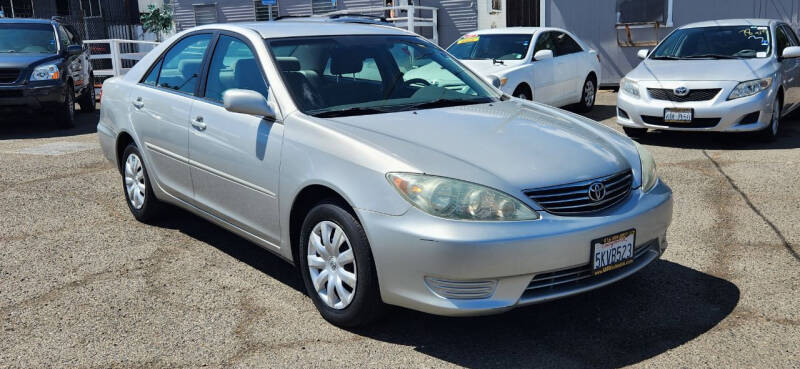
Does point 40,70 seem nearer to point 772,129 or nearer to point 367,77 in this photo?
point 367,77

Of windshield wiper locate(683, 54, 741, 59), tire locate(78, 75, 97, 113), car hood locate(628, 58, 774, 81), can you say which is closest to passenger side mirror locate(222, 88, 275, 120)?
car hood locate(628, 58, 774, 81)

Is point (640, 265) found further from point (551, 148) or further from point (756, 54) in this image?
point (756, 54)

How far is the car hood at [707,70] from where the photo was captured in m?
8.75

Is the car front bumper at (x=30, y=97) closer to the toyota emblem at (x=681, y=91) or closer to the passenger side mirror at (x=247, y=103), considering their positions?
the passenger side mirror at (x=247, y=103)

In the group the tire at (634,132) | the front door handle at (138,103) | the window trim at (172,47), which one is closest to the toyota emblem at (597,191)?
the window trim at (172,47)

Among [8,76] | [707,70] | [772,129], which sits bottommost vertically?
[772,129]

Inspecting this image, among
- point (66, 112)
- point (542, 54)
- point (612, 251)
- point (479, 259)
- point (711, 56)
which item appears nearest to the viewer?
point (479, 259)

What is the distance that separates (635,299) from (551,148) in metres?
1.02

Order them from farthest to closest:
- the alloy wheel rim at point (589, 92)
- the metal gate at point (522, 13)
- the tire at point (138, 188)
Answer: the metal gate at point (522, 13) < the alloy wheel rim at point (589, 92) < the tire at point (138, 188)

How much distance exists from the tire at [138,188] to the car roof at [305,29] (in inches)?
49.0

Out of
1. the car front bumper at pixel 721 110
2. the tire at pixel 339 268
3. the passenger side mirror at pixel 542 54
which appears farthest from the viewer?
the passenger side mirror at pixel 542 54

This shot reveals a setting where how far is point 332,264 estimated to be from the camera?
3852mm

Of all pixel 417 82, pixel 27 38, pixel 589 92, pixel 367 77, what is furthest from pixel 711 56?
pixel 27 38

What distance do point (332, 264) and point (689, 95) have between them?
619 centimetres
